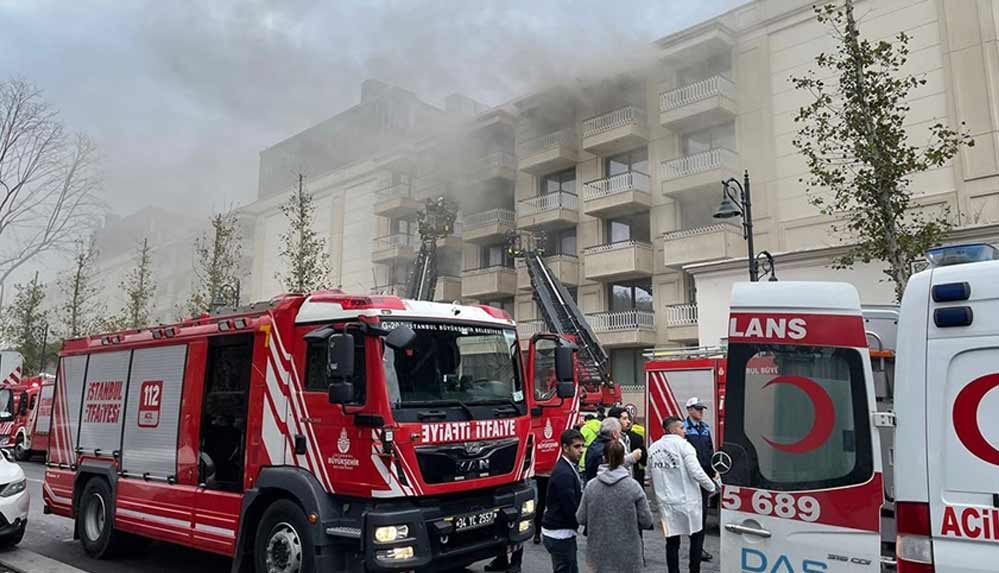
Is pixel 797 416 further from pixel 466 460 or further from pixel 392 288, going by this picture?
pixel 392 288

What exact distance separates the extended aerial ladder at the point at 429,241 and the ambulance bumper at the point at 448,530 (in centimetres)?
1353

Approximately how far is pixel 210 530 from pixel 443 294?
2016 cm

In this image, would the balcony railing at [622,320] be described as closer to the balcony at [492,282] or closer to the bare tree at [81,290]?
the balcony at [492,282]

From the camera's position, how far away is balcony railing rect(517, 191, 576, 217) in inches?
885

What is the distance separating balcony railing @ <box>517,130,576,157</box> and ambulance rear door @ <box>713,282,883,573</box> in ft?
64.0

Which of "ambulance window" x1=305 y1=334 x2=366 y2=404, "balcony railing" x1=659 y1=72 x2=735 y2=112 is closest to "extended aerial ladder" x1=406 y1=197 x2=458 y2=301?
"balcony railing" x1=659 y1=72 x2=735 y2=112

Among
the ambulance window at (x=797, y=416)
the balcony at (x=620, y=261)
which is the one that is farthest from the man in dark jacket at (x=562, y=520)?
the balcony at (x=620, y=261)

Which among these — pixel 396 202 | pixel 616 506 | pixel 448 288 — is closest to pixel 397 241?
pixel 396 202

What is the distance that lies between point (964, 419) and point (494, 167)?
21686 millimetres

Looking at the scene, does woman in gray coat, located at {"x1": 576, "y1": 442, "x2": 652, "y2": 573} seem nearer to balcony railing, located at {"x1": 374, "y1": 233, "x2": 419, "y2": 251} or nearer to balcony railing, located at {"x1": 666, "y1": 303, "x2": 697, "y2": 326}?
balcony railing, located at {"x1": 666, "y1": 303, "x2": 697, "y2": 326}

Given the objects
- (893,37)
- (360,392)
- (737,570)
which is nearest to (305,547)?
(360,392)

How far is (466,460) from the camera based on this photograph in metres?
5.12

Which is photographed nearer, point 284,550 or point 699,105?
point 284,550

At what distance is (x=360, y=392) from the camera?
490cm
